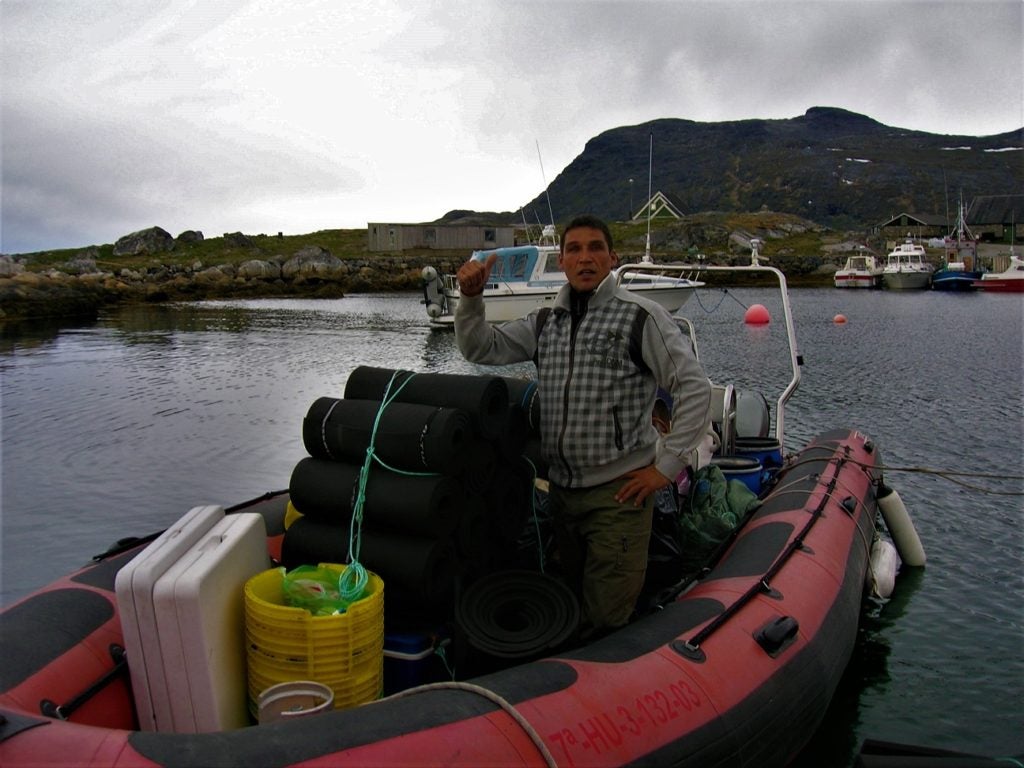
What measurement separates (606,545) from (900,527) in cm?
467

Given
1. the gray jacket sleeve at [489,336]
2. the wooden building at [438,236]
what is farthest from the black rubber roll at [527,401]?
the wooden building at [438,236]

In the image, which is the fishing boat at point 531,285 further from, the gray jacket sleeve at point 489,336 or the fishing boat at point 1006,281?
the fishing boat at point 1006,281

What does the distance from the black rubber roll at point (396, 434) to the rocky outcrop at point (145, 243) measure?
3287 inches

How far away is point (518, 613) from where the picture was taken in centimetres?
378

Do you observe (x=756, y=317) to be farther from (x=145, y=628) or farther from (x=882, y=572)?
(x=145, y=628)

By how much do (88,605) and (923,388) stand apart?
16.7 meters

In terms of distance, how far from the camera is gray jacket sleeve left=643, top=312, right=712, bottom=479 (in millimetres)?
3562

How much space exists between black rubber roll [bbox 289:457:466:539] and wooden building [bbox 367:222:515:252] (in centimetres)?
6719

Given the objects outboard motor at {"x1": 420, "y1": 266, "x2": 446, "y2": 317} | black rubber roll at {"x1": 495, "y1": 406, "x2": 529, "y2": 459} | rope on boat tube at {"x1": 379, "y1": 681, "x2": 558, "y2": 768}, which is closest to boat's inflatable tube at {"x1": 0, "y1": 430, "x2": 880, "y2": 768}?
rope on boat tube at {"x1": 379, "y1": 681, "x2": 558, "y2": 768}

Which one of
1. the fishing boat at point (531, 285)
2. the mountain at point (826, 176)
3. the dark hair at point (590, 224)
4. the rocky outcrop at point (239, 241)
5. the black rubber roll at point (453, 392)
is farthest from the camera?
the mountain at point (826, 176)

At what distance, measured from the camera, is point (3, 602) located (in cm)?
680

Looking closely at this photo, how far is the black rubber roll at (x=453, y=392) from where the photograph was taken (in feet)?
12.6

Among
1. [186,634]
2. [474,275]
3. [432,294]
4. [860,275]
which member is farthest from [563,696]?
[860,275]

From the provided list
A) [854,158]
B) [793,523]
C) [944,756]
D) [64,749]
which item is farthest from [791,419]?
[854,158]
